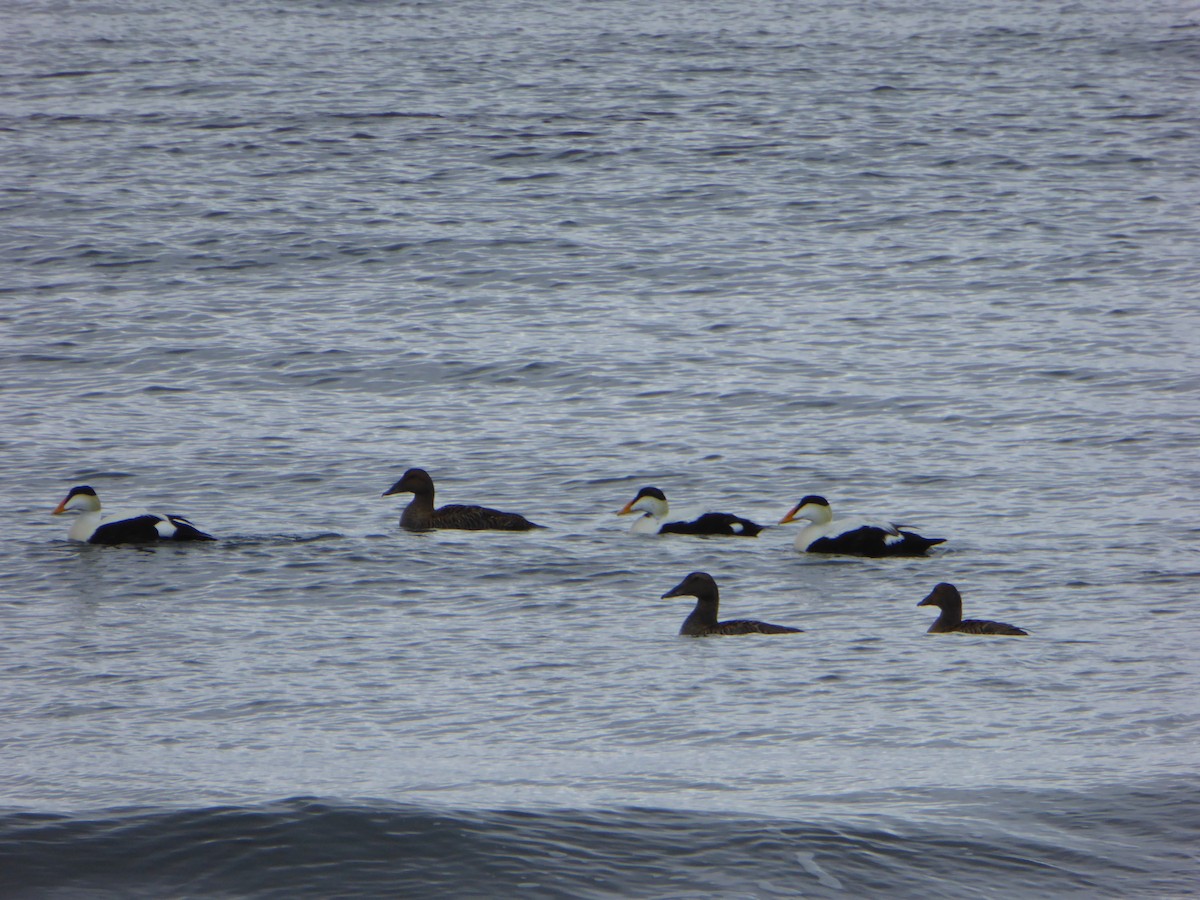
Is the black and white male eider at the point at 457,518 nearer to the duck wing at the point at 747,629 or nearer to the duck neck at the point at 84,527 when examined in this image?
the duck neck at the point at 84,527

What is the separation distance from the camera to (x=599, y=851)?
871 cm

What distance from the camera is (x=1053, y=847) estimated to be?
871cm

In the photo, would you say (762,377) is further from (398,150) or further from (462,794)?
(398,150)

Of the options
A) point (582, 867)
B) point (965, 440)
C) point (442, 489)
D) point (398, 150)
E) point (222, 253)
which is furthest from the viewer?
point (398, 150)

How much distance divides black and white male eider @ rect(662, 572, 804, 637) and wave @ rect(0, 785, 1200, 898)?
3.75 metres

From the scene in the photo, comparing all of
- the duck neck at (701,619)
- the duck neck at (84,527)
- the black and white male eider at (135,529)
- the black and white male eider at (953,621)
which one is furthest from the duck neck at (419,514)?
the black and white male eider at (953,621)

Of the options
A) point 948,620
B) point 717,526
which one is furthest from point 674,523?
point 948,620

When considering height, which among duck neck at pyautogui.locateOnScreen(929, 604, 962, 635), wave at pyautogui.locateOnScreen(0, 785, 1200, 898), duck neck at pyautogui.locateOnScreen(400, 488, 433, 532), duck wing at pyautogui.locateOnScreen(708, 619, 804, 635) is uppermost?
wave at pyautogui.locateOnScreen(0, 785, 1200, 898)

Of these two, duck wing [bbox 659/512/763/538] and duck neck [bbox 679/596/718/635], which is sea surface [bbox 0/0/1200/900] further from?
duck neck [bbox 679/596/718/635]

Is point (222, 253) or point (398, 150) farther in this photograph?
point (398, 150)

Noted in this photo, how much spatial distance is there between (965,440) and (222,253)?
14.3 metres

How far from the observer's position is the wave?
8.39 metres

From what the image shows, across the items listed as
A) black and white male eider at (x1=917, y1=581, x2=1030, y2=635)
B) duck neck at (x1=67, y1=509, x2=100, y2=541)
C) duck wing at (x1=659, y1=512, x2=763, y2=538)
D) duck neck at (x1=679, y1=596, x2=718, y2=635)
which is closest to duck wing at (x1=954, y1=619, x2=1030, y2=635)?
black and white male eider at (x1=917, y1=581, x2=1030, y2=635)

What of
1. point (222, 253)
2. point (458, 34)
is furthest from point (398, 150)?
point (458, 34)
